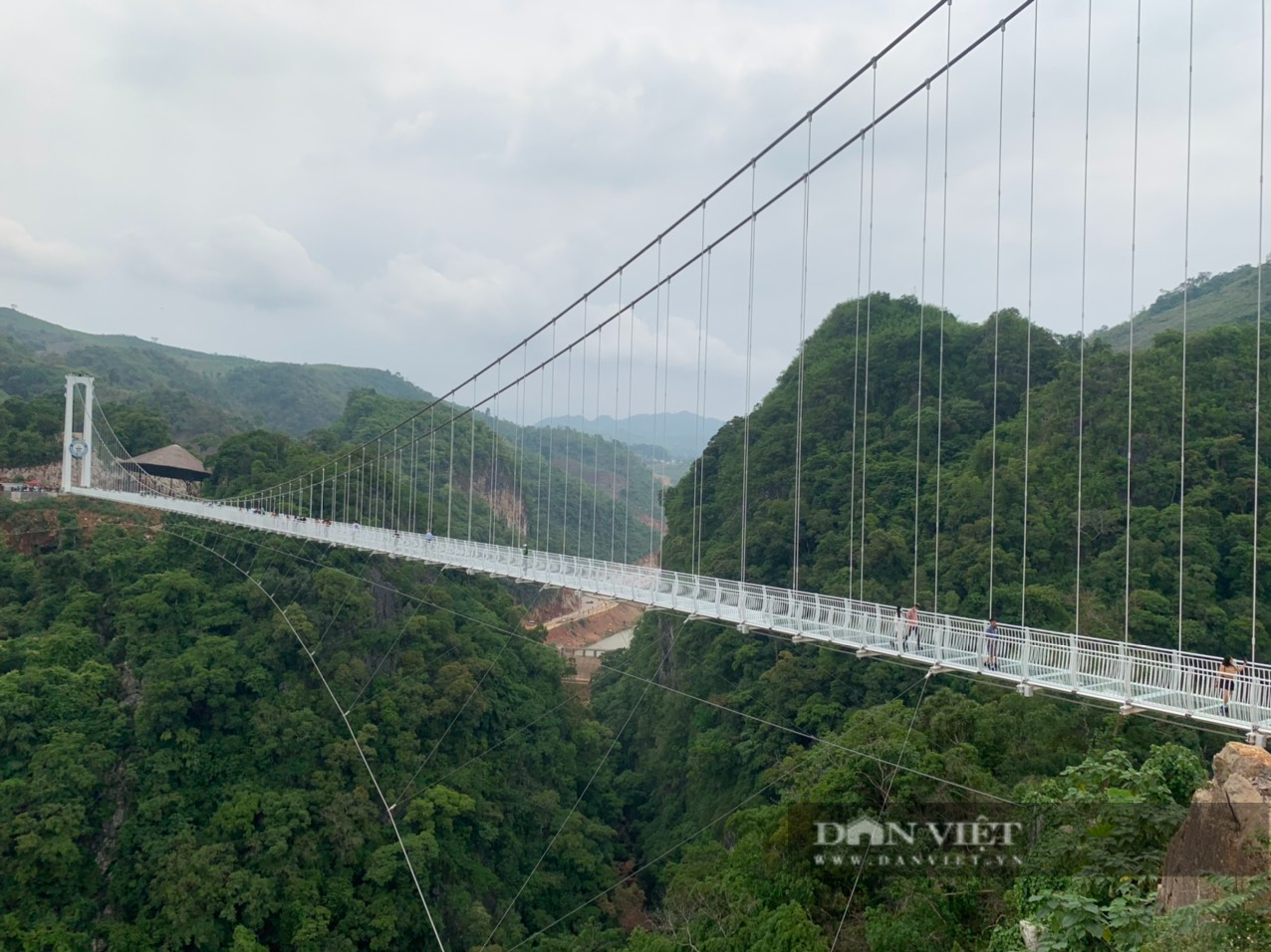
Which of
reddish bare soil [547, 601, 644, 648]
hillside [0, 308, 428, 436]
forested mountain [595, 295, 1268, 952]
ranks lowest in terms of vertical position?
reddish bare soil [547, 601, 644, 648]

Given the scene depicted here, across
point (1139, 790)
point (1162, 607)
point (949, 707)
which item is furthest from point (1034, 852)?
point (1162, 607)

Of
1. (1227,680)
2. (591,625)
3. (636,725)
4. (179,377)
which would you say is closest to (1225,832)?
(1227,680)

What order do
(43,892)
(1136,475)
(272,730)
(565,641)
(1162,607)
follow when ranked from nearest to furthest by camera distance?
(43,892) → (1162,607) → (272,730) → (1136,475) → (565,641)

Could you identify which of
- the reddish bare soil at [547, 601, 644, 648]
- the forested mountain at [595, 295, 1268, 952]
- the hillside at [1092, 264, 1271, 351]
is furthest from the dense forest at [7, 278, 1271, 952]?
the reddish bare soil at [547, 601, 644, 648]

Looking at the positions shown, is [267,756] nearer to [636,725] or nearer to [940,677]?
[636,725]

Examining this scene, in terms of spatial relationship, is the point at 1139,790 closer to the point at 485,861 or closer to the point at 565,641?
the point at 485,861

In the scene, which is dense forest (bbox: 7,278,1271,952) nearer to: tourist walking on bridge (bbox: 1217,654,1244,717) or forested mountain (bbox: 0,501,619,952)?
forested mountain (bbox: 0,501,619,952)
